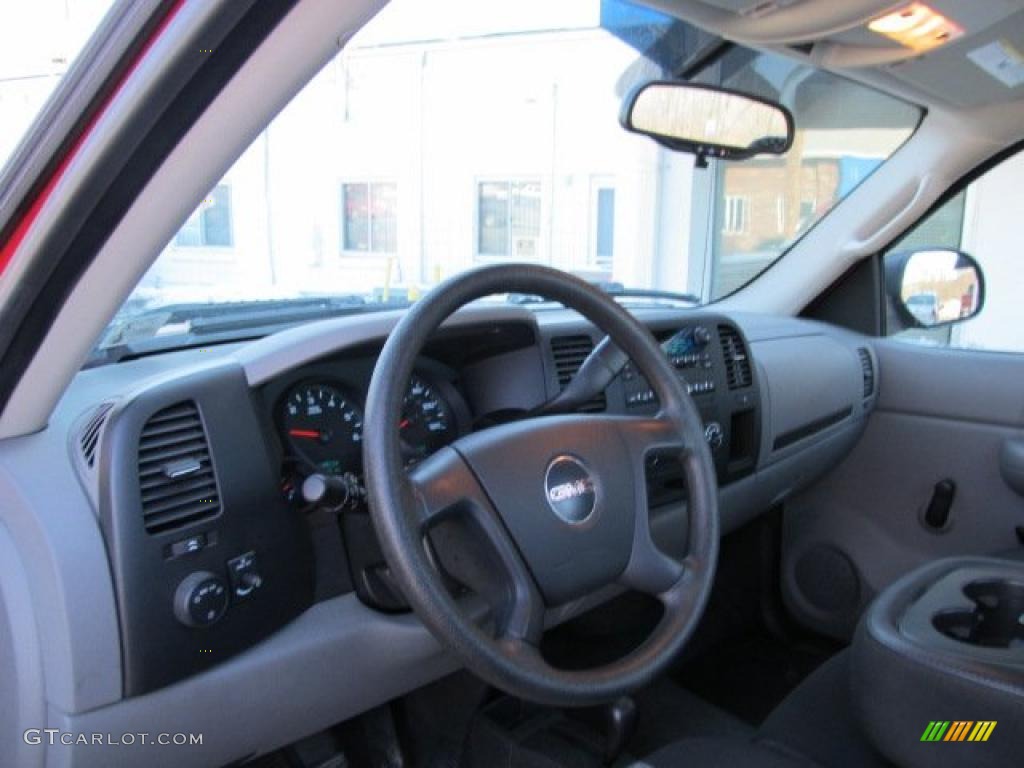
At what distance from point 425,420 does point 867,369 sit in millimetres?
1993

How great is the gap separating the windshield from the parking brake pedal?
1149 mm

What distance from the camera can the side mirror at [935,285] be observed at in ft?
10.7

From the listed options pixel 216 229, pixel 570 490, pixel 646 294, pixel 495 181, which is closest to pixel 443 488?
pixel 570 490

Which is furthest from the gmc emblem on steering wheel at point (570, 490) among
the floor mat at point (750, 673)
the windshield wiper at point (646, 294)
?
the floor mat at point (750, 673)

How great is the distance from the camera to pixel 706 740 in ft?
5.47

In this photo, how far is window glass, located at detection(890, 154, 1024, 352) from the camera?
124 inches

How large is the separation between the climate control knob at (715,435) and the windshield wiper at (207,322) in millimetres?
904

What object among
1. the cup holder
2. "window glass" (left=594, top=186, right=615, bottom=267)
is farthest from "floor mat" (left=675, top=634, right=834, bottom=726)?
"window glass" (left=594, top=186, right=615, bottom=267)

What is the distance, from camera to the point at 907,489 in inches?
122

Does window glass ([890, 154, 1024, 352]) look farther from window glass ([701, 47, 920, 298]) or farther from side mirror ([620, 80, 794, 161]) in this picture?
side mirror ([620, 80, 794, 161])

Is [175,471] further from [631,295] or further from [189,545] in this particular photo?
[631,295]

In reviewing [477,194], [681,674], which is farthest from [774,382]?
→ [477,194]

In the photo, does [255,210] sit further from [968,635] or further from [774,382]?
[968,635]

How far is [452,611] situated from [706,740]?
0.79 meters
